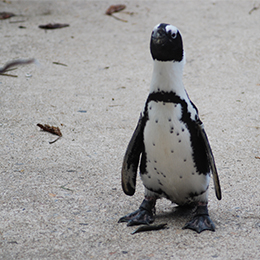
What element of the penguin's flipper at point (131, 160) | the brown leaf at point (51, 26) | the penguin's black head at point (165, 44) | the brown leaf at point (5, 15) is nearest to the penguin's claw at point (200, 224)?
the penguin's flipper at point (131, 160)

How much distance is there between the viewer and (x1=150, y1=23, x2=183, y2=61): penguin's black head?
2.07 metres

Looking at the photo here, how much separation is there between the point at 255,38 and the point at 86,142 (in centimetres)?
335

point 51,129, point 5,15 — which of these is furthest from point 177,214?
point 5,15

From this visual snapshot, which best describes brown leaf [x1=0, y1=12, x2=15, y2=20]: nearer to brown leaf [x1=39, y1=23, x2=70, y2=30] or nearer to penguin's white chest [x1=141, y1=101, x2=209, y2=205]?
brown leaf [x1=39, y1=23, x2=70, y2=30]

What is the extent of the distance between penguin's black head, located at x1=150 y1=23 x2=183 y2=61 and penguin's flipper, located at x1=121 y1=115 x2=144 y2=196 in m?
0.43

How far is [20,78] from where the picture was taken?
191 inches

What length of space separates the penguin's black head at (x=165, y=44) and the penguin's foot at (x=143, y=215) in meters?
0.84

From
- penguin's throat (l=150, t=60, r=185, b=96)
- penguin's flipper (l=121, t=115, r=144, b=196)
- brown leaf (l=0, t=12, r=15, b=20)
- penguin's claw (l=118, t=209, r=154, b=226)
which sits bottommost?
brown leaf (l=0, t=12, r=15, b=20)

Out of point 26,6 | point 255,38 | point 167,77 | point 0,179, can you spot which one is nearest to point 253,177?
point 167,77

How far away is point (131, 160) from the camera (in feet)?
7.95

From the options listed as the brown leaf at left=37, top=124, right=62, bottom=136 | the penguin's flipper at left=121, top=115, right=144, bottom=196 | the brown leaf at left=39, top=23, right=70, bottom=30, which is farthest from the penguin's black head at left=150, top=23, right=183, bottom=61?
the brown leaf at left=39, top=23, right=70, bottom=30

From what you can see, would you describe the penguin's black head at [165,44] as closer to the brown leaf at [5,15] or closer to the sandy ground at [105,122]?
the sandy ground at [105,122]

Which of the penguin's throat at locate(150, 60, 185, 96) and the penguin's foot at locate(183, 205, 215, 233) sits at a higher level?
the penguin's throat at locate(150, 60, 185, 96)

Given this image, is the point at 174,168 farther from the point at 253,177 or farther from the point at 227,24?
the point at 227,24
